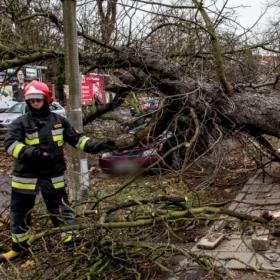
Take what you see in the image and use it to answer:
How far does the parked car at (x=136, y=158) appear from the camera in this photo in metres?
5.99

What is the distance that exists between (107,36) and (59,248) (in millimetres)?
4112

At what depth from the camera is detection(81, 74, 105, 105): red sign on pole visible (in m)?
9.65

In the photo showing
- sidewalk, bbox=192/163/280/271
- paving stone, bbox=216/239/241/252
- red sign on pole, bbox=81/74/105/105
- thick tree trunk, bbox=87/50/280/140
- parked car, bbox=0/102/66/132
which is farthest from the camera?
parked car, bbox=0/102/66/132

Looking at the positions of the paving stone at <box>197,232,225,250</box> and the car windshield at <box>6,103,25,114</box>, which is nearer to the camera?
the paving stone at <box>197,232,225,250</box>

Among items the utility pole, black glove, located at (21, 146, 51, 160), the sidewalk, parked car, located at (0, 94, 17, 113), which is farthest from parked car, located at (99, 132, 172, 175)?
parked car, located at (0, 94, 17, 113)

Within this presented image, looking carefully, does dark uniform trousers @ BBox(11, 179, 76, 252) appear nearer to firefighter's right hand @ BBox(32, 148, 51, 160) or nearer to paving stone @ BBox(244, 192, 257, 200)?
firefighter's right hand @ BBox(32, 148, 51, 160)

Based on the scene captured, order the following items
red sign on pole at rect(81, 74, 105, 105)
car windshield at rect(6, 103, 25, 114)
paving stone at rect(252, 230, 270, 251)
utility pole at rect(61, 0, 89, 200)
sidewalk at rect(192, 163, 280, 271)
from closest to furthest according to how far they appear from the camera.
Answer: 1. sidewalk at rect(192, 163, 280, 271)
2. paving stone at rect(252, 230, 270, 251)
3. utility pole at rect(61, 0, 89, 200)
4. red sign on pole at rect(81, 74, 105, 105)
5. car windshield at rect(6, 103, 25, 114)

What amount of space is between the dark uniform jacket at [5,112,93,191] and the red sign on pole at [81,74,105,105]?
3903 millimetres

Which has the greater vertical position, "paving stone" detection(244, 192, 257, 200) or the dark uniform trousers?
the dark uniform trousers

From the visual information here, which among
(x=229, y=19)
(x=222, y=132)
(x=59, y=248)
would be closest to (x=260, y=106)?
(x=222, y=132)

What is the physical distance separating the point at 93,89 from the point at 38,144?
17.4 ft

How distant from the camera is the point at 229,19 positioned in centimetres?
681

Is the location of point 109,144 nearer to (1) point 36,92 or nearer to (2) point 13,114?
(1) point 36,92

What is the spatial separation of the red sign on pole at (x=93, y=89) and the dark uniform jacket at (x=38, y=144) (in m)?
3.90
